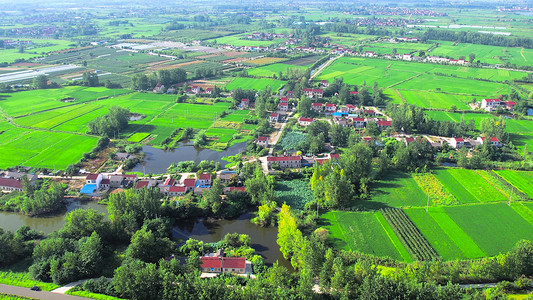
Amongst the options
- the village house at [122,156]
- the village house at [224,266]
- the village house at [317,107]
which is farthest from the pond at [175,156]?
the village house at [224,266]

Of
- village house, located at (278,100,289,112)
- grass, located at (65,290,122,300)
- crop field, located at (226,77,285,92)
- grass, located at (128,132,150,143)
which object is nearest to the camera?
grass, located at (65,290,122,300)

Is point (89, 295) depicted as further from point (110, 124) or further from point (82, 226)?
point (110, 124)

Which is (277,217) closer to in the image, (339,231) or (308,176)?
(339,231)

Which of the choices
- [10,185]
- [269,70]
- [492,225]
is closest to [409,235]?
[492,225]

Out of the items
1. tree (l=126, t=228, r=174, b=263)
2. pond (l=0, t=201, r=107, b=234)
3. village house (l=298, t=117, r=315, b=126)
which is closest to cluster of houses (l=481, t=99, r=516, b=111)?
village house (l=298, t=117, r=315, b=126)

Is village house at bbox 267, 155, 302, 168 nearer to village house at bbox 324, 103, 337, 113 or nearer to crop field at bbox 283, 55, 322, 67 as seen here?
village house at bbox 324, 103, 337, 113

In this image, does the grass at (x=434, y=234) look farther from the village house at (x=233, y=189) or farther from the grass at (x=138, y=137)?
the grass at (x=138, y=137)
